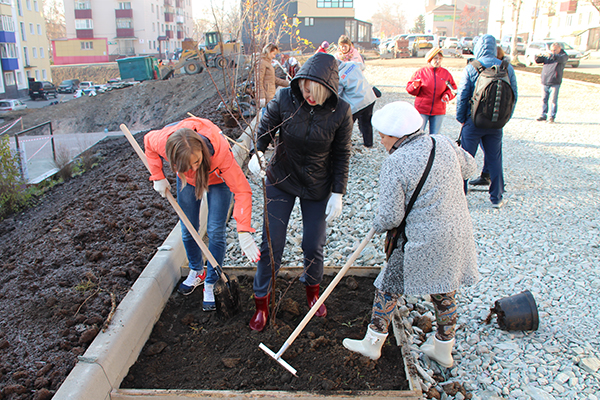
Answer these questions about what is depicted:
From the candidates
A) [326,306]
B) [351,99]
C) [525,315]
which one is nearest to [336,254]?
[326,306]

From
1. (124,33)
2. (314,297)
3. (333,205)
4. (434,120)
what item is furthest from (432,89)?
(124,33)

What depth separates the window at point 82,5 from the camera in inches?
2235

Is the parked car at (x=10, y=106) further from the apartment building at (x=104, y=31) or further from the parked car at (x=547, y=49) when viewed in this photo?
the parked car at (x=547, y=49)

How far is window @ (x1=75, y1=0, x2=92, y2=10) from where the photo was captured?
56781mm

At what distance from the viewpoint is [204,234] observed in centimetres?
A: 405

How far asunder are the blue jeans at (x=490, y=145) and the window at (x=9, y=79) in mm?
44641

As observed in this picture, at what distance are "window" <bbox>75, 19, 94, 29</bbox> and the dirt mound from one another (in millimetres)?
42938

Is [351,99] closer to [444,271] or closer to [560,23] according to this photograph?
[444,271]

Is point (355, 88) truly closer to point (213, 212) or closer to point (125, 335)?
point (213, 212)

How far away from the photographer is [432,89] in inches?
217

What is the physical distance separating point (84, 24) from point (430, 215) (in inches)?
2674

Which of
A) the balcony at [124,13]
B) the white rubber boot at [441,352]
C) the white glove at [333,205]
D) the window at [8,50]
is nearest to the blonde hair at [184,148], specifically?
the white glove at [333,205]

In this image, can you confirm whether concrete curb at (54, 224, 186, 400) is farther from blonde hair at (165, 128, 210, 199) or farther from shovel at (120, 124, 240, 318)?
blonde hair at (165, 128, 210, 199)

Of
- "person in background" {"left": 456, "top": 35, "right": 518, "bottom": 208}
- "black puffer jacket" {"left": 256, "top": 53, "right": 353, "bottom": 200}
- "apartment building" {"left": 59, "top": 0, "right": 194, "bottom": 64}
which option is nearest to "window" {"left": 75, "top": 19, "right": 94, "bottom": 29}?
"apartment building" {"left": 59, "top": 0, "right": 194, "bottom": 64}
